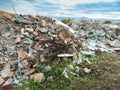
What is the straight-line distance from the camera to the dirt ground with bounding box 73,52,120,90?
5980 millimetres

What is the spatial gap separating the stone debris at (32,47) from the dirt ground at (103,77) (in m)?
0.28

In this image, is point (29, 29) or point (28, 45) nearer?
point (28, 45)

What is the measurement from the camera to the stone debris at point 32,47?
257 inches

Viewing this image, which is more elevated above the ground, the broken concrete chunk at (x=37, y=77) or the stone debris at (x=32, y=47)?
the stone debris at (x=32, y=47)

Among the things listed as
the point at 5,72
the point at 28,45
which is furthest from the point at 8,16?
the point at 5,72

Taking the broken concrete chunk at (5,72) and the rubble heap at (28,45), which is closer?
the broken concrete chunk at (5,72)

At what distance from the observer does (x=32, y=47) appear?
23.6 feet

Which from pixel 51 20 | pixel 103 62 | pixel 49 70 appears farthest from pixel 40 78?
pixel 51 20

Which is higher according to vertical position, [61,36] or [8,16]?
[8,16]

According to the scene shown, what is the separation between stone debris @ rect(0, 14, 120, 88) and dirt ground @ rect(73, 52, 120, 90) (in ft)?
0.91

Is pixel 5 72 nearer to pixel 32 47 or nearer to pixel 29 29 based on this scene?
pixel 32 47

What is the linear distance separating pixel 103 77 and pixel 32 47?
6.92ft

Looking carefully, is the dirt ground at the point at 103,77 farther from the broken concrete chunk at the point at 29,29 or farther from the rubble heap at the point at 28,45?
the broken concrete chunk at the point at 29,29

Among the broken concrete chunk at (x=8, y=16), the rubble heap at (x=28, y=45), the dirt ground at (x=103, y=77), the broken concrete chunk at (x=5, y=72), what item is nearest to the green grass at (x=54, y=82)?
the dirt ground at (x=103, y=77)
